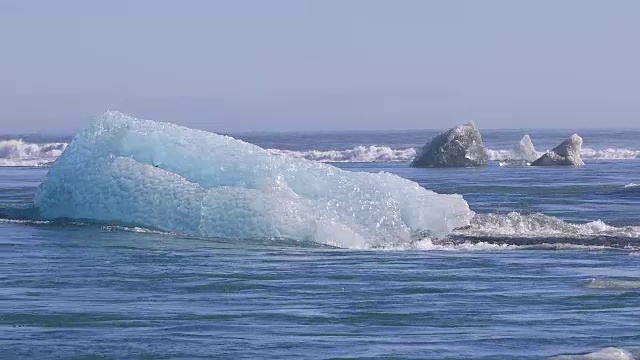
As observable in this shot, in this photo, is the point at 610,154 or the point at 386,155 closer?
the point at 610,154

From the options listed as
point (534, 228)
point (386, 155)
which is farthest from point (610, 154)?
point (534, 228)

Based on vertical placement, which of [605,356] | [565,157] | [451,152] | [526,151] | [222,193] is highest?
[222,193]

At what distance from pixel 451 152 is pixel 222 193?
28.2m

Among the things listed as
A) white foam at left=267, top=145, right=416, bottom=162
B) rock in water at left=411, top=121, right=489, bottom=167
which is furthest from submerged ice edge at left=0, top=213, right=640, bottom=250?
white foam at left=267, top=145, right=416, bottom=162

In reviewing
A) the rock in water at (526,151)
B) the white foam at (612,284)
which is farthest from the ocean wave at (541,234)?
the rock in water at (526,151)

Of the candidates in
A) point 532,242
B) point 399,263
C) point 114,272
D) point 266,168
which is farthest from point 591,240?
point 114,272

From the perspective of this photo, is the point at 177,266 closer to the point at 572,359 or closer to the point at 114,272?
the point at 114,272

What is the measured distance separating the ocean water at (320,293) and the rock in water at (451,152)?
2383cm

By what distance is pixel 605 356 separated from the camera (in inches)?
413

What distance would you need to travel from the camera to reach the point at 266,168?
68.6ft

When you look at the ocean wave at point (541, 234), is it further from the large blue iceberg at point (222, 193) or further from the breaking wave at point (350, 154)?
the breaking wave at point (350, 154)

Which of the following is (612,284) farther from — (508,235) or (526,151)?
(526,151)

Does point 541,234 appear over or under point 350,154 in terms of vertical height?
over

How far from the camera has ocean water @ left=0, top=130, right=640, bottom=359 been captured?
11.1 meters
